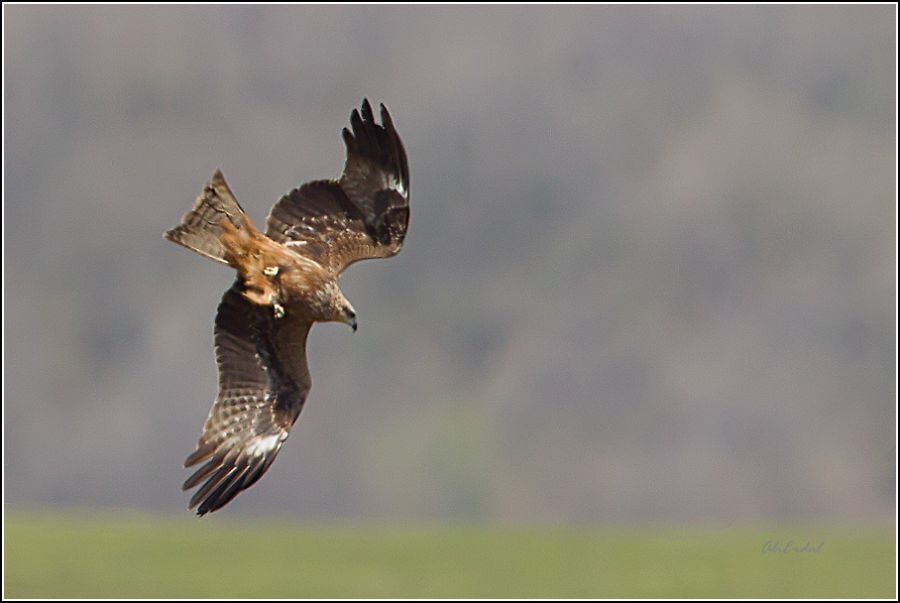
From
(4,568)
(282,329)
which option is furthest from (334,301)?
(4,568)

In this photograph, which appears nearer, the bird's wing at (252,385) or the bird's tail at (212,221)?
the bird's tail at (212,221)

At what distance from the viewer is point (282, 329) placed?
31.3 ft

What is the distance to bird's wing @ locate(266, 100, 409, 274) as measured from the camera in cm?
971

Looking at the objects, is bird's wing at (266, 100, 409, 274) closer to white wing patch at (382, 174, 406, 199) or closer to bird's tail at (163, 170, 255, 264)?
white wing patch at (382, 174, 406, 199)

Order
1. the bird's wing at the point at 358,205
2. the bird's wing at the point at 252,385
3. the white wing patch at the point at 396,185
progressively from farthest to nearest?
the white wing patch at the point at 396,185, the bird's wing at the point at 358,205, the bird's wing at the point at 252,385

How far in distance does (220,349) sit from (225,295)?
426mm

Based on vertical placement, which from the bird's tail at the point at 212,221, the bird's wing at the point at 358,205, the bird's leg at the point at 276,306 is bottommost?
the bird's leg at the point at 276,306

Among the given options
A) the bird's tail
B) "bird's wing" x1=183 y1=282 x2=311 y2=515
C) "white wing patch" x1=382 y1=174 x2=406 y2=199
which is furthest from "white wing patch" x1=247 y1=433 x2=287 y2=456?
"white wing patch" x1=382 y1=174 x2=406 y2=199

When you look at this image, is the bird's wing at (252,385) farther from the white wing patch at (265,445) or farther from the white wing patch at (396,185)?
the white wing patch at (396,185)

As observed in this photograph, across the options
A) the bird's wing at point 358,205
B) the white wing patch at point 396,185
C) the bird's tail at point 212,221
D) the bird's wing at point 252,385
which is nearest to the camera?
the bird's tail at point 212,221

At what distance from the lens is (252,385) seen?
9.64 metres

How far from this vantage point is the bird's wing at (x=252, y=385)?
363 inches

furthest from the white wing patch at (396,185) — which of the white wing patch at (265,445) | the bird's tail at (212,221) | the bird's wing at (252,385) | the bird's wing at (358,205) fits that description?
the white wing patch at (265,445)

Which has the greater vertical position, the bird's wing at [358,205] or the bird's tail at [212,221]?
the bird's wing at [358,205]
